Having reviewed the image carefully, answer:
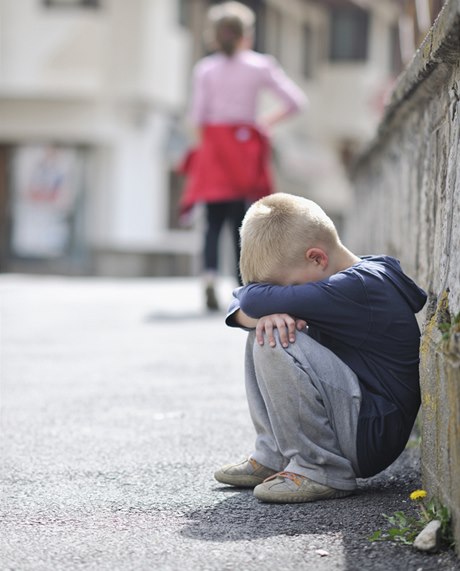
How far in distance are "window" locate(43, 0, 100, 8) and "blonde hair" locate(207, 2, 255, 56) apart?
1463 cm

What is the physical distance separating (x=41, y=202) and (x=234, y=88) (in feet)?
49.6

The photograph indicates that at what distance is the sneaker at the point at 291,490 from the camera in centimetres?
340

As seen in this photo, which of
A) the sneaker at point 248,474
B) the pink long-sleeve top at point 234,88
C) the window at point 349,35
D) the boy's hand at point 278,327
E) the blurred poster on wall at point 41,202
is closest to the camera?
the boy's hand at point 278,327

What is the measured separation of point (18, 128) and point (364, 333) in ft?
68.3

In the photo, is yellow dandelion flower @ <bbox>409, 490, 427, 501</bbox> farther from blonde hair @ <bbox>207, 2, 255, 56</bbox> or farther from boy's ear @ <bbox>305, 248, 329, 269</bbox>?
blonde hair @ <bbox>207, 2, 255, 56</bbox>

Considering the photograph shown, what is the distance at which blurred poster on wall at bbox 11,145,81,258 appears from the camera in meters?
23.7

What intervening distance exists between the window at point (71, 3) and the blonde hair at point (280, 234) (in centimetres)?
2053

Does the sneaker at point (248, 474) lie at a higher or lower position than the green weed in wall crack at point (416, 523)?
lower

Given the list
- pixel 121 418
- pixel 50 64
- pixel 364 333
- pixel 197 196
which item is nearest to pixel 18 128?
pixel 50 64

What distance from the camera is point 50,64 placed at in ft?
75.5

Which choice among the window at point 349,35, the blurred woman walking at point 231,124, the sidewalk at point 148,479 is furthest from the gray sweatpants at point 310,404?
the window at point 349,35

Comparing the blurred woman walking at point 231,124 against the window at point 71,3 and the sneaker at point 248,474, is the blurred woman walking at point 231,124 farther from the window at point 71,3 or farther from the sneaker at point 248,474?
the window at point 71,3

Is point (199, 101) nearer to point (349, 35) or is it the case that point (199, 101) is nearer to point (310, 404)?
point (310, 404)

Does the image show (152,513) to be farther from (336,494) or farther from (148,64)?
(148,64)
